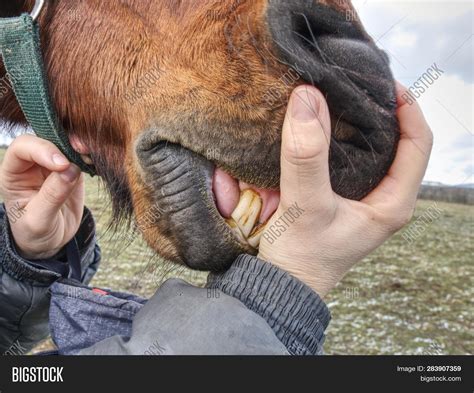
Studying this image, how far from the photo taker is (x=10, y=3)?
235 cm

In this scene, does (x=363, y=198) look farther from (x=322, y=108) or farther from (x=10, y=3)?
(x=10, y=3)

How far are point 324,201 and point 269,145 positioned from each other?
0.25m

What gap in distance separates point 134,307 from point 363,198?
0.92 meters

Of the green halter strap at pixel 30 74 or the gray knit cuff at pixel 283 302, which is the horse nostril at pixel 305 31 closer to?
the gray knit cuff at pixel 283 302

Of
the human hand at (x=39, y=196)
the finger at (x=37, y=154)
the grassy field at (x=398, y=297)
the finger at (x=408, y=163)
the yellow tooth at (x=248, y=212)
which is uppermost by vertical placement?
the finger at (x=408, y=163)

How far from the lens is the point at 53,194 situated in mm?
2320

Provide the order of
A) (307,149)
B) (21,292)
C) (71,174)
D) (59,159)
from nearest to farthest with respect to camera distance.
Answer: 1. (307,149)
2. (59,159)
3. (71,174)
4. (21,292)

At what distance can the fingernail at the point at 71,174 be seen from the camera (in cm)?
226

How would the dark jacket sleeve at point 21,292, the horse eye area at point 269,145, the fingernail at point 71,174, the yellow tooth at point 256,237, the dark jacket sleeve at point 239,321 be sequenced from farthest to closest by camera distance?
the dark jacket sleeve at point 21,292 < the fingernail at point 71,174 < the yellow tooth at point 256,237 < the horse eye area at point 269,145 < the dark jacket sleeve at point 239,321

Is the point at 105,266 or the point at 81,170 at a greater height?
the point at 81,170

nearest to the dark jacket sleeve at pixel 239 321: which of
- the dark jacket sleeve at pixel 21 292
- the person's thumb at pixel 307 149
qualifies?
the person's thumb at pixel 307 149

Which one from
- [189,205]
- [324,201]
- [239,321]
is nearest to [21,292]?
[189,205]

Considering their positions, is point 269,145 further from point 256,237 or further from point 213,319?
point 213,319
